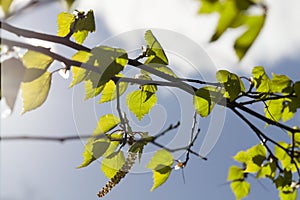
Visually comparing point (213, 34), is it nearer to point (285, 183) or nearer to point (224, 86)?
point (224, 86)

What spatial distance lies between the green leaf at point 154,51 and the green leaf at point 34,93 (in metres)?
0.15

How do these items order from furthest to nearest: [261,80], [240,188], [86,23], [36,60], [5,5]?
[240,188], [261,80], [86,23], [36,60], [5,5]

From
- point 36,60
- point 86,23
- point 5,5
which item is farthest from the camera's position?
point 86,23

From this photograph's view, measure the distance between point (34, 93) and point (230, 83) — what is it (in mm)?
251

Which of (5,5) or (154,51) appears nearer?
(5,5)

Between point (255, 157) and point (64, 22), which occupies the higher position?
point (64, 22)

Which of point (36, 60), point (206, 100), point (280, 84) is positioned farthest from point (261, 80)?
point (36, 60)

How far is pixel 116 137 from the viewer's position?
1.86ft

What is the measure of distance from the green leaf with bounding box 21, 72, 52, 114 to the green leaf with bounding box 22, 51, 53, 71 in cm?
2

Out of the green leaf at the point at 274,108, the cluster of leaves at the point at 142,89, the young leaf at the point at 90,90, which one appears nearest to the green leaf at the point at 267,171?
the cluster of leaves at the point at 142,89

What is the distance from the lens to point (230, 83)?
0.56 m

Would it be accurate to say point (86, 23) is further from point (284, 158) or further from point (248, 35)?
point (284, 158)

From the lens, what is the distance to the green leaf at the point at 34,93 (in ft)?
1.40

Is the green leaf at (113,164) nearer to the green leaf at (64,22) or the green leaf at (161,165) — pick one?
the green leaf at (161,165)
